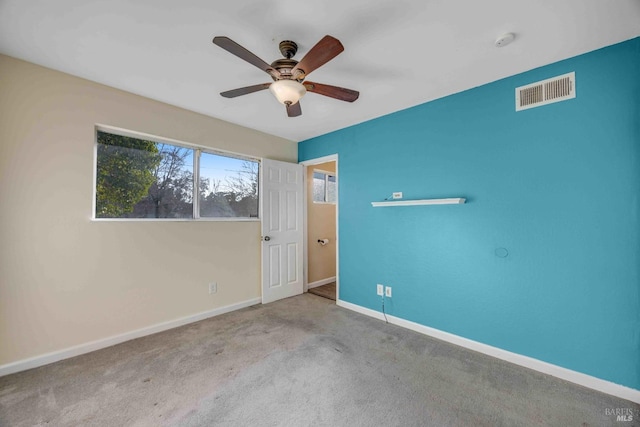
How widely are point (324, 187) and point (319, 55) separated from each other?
11.1ft

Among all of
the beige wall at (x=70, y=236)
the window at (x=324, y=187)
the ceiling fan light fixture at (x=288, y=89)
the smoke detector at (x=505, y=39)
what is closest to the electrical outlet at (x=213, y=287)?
the beige wall at (x=70, y=236)

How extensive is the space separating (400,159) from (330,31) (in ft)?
5.54

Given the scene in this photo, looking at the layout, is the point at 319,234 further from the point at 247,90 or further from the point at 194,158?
the point at 247,90

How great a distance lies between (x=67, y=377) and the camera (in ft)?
6.70

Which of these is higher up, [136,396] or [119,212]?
[119,212]

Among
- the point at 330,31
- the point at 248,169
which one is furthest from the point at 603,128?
the point at 248,169

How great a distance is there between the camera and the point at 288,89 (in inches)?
72.9

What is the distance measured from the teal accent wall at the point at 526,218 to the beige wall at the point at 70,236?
2.53 meters

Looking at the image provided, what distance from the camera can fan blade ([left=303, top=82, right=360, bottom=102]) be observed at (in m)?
1.94

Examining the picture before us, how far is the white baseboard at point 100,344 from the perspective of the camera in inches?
82.7

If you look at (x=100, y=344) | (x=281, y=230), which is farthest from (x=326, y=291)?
(x=100, y=344)

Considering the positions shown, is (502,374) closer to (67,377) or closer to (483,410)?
(483,410)

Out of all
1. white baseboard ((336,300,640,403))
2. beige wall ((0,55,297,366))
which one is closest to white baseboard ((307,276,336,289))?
white baseboard ((336,300,640,403))

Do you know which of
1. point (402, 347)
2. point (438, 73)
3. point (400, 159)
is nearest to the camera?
point (438, 73)
